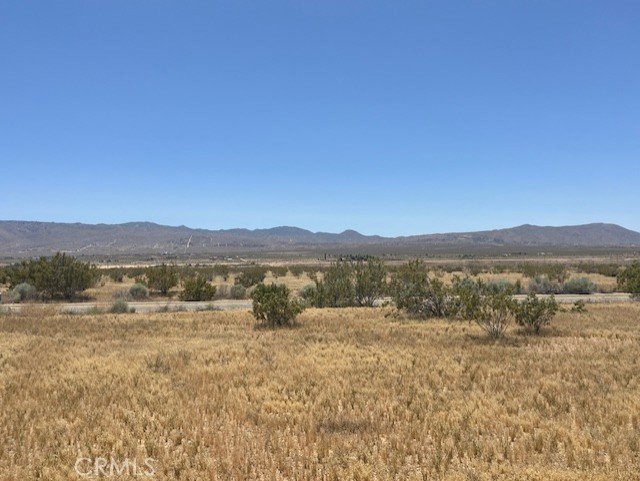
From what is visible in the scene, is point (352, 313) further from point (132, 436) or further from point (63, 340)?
point (132, 436)

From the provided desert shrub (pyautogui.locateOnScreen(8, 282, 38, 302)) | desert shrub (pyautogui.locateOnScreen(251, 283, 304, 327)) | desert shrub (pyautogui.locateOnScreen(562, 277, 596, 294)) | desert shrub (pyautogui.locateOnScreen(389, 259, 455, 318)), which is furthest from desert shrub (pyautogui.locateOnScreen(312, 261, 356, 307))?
desert shrub (pyautogui.locateOnScreen(8, 282, 38, 302))

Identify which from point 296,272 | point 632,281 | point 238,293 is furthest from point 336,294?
point 296,272

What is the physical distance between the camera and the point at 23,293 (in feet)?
108

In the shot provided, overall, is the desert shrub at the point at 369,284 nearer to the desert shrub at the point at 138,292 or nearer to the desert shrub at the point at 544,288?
the desert shrub at the point at 544,288

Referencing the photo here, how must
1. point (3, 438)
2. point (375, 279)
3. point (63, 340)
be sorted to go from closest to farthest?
point (3, 438)
point (63, 340)
point (375, 279)

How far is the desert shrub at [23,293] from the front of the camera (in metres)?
31.8

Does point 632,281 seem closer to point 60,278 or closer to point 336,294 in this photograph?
point 336,294

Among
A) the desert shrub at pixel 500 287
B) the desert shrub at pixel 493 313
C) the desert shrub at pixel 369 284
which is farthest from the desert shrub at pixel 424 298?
the desert shrub at pixel 369 284

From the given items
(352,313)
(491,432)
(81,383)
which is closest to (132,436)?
(81,383)

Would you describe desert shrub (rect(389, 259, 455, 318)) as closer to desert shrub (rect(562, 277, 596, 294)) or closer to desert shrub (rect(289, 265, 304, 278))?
desert shrub (rect(562, 277, 596, 294))

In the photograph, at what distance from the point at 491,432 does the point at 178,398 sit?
223 inches

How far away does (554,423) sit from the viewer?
773 centimetres

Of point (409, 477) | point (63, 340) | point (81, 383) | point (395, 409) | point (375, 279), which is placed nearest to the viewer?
point (409, 477)

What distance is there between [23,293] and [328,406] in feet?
102
